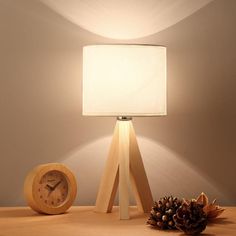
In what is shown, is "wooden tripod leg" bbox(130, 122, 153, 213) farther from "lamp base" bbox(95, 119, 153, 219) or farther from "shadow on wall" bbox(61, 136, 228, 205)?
"shadow on wall" bbox(61, 136, 228, 205)

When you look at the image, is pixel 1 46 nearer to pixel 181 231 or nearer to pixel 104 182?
pixel 104 182

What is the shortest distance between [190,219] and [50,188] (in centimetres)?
44

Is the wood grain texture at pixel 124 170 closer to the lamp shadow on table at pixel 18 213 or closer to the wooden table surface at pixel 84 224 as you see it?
the wooden table surface at pixel 84 224

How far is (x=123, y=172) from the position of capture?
1488mm

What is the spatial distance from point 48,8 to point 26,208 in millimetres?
588

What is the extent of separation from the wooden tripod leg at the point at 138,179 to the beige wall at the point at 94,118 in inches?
6.7

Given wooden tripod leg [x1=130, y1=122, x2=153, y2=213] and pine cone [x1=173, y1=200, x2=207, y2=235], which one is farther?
wooden tripod leg [x1=130, y1=122, x2=153, y2=213]

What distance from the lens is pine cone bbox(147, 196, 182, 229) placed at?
1340mm

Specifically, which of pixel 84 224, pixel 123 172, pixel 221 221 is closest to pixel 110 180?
pixel 123 172

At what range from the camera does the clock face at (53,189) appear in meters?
1.53

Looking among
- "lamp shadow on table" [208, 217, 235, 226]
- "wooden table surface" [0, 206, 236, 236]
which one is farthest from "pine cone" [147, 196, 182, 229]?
"lamp shadow on table" [208, 217, 235, 226]

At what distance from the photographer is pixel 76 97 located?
5.61 ft

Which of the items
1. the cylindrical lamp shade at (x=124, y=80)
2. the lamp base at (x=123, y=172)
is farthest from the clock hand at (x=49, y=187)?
the cylindrical lamp shade at (x=124, y=80)

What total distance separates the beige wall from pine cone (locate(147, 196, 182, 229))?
363mm
